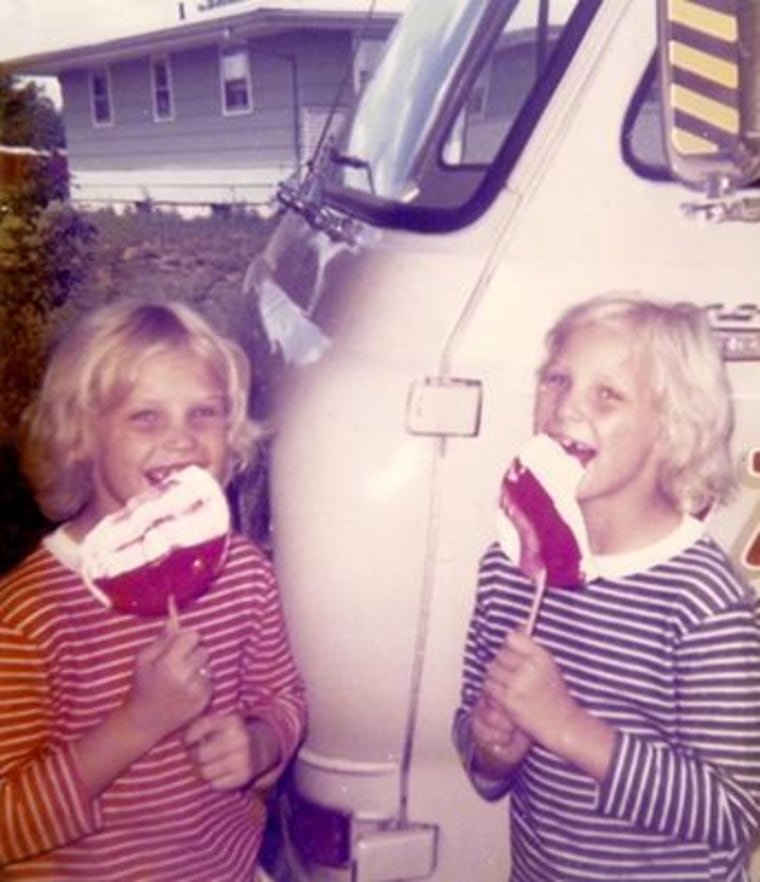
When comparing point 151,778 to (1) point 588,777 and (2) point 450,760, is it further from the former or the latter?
(1) point 588,777

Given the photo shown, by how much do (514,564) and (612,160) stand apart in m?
0.61

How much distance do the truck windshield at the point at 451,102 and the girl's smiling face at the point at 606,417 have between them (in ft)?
0.96

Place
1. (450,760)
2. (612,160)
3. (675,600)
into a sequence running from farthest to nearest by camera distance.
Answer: (450,760), (612,160), (675,600)

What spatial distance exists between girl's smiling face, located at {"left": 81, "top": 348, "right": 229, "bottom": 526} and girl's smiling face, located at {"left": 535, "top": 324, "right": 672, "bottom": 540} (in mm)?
492

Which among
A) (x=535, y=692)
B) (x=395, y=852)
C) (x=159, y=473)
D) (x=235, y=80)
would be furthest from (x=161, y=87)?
(x=395, y=852)

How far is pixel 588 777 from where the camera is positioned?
6.35 ft

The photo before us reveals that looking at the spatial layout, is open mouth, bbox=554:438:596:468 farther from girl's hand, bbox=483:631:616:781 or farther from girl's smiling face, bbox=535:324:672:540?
girl's hand, bbox=483:631:616:781

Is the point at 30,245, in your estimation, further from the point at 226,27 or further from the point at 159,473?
the point at 226,27

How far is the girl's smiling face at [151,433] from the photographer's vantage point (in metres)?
1.86

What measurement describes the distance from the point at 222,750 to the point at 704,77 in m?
1.14

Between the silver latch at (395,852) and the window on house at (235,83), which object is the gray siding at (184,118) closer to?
the window on house at (235,83)

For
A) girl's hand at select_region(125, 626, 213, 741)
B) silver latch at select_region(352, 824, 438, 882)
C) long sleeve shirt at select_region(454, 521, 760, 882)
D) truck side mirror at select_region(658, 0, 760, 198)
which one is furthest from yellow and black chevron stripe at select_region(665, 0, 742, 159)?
silver latch at select_region(352, 824, 438, 882)

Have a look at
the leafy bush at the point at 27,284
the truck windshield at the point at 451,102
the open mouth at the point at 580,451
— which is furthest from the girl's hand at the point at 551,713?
the leafy bush at the point at 27,284

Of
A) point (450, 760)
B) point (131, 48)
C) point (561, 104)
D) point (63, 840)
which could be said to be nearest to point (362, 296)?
point (561, 104)
